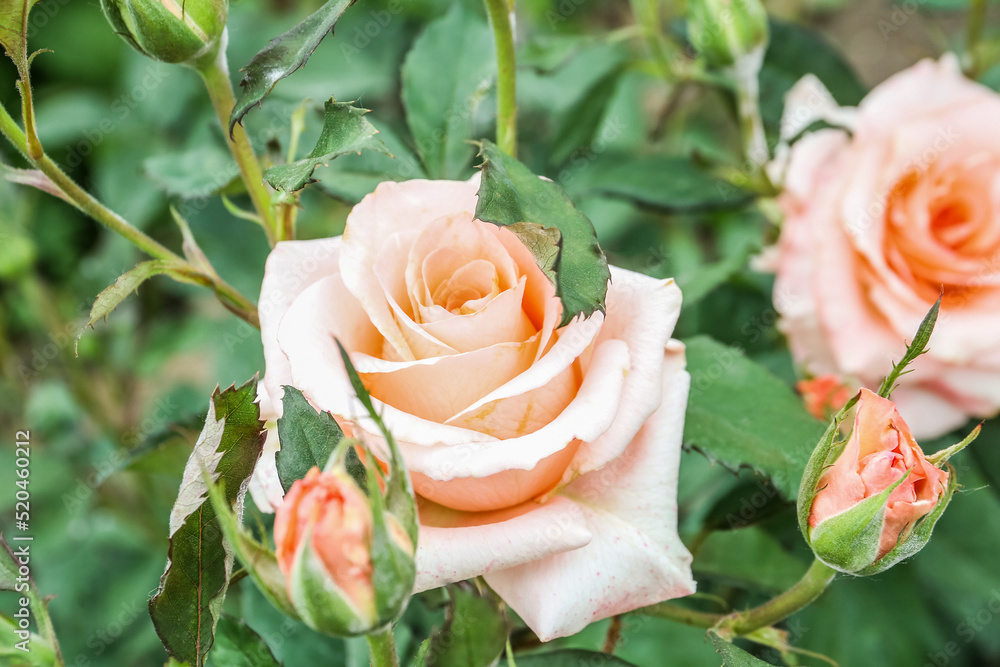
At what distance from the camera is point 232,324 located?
97 cm

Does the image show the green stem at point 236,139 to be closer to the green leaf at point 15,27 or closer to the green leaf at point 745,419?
the green leaf at point 15,27

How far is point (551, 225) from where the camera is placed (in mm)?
337

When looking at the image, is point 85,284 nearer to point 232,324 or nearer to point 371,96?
point 232,324

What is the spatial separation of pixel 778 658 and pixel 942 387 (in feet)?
0.81

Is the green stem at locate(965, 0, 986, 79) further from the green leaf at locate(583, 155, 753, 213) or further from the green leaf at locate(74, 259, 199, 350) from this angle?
the green leaf at locate(74, 259, 199, 350)

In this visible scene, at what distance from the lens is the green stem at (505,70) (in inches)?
15.2

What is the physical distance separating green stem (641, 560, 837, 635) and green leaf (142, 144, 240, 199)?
14.4 inches

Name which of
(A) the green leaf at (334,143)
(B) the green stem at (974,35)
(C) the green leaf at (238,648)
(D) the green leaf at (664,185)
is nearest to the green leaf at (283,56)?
(A) the green leaf at (334,143)

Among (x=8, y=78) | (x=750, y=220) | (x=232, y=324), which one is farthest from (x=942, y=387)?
(x=8, y=78)

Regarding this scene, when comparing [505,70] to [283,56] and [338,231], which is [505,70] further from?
[338,231]

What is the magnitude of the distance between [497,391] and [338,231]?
3.17 feet

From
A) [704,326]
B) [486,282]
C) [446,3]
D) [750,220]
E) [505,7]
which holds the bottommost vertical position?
[750,220]

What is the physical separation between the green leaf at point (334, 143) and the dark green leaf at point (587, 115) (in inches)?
16.9

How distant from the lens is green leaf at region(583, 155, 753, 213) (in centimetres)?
67
